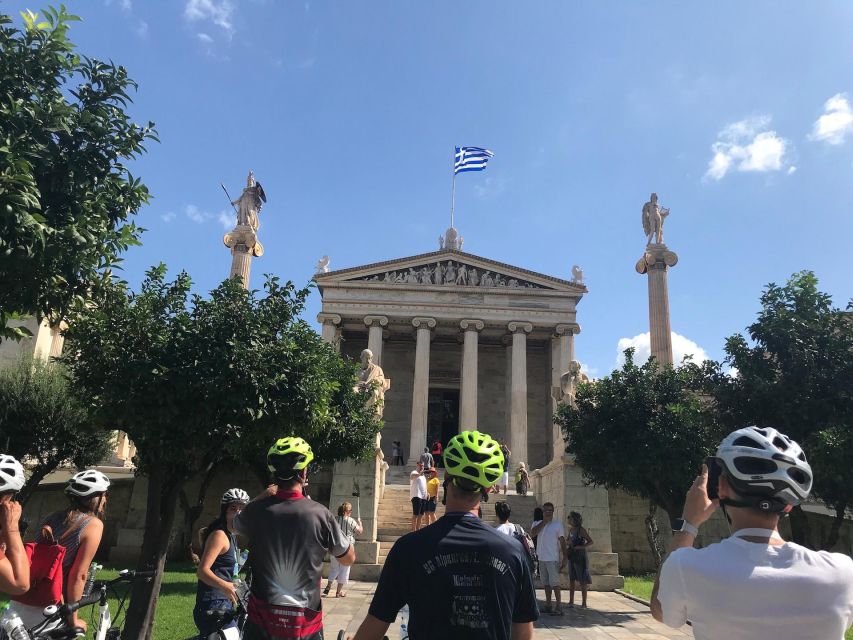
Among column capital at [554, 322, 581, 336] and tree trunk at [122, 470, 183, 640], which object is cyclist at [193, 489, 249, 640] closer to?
tree trunk at [122, 470, 183, 640]

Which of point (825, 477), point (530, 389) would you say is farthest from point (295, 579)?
point (530, 389)

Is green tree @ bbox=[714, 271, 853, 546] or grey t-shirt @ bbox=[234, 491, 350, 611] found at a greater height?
green tree @ bbox=[714, 271, 853, 546]

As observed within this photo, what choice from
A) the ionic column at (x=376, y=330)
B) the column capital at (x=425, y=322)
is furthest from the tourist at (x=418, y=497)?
the column capital at (x=425, y=322)

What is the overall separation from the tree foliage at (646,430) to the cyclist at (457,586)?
12.8 m

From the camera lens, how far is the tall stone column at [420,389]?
3550 cm

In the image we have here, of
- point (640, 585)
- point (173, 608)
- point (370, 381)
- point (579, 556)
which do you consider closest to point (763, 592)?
point (579, 556)

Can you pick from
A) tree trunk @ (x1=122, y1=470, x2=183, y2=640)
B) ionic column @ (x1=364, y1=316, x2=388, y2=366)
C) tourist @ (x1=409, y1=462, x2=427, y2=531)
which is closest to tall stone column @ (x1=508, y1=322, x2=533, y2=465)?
ionic column @ (x1=364, y1=316, x2=388, y2=366)

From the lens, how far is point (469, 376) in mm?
37469

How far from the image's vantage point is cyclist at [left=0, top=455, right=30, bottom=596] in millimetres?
3465

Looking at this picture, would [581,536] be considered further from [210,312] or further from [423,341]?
[423,341]

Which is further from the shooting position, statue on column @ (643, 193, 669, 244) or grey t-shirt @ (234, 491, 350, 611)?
statue on column @ (643, 193, 669, 244)

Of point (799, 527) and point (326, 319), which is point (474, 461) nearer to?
point (799, 527)

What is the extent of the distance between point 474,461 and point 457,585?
1.83 feet

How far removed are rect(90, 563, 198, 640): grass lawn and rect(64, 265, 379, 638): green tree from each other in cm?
80
